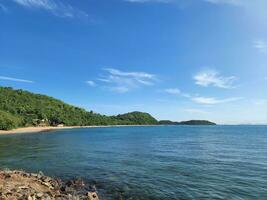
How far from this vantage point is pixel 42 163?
1844 inches

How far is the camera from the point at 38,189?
25625 millimetres

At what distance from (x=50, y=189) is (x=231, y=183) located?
1812cm

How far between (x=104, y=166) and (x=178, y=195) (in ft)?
60.8

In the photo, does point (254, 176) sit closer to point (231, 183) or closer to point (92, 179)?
point (231, 183)

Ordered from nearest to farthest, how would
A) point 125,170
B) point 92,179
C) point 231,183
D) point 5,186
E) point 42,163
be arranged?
1. point 5,186
2. point 231,183
3. point 92,179
4. point 125,170
5. point 42,163

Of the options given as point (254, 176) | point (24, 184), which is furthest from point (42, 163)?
point (254, 176)

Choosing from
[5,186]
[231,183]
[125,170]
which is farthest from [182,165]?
[5,186]

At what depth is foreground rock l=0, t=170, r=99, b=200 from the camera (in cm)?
2192

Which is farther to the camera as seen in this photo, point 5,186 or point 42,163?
point 42,163

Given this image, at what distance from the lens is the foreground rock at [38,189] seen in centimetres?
2192

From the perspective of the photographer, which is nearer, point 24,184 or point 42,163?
point 24,184

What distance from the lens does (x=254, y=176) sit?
34844mm

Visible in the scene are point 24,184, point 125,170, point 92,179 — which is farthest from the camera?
point 125,170

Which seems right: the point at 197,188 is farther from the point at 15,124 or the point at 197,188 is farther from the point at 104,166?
the point at 15,124
